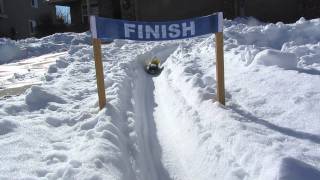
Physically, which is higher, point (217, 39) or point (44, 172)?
point (217, 39)

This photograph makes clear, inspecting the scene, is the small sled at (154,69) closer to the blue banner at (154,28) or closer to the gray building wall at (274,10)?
the blue banner at (154,28)

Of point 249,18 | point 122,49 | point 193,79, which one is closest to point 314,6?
point 249,18

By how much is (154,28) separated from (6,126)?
101 inches

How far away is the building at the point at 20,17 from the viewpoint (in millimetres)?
37250

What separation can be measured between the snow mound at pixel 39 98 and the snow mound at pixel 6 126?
1135 millimetres

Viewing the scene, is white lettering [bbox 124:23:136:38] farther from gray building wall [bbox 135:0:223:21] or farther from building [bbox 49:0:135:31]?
building [bbox 49:0:135:31]

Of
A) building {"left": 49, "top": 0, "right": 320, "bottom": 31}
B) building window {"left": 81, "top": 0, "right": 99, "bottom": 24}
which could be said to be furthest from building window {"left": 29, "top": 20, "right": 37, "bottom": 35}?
building {"left": 49, "top": 0, "right": 320, "bottom": 31}

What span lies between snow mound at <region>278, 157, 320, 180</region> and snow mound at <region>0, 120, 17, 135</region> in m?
3.13

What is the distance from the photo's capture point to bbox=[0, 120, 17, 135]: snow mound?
5652mm

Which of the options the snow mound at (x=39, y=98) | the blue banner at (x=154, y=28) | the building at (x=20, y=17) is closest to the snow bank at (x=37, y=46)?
the snow mound at (x=39, y=98)

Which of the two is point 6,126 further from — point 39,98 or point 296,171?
point 296,171

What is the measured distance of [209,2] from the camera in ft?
74.2

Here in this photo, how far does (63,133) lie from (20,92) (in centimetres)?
323

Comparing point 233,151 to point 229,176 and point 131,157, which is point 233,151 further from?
point 131,157
